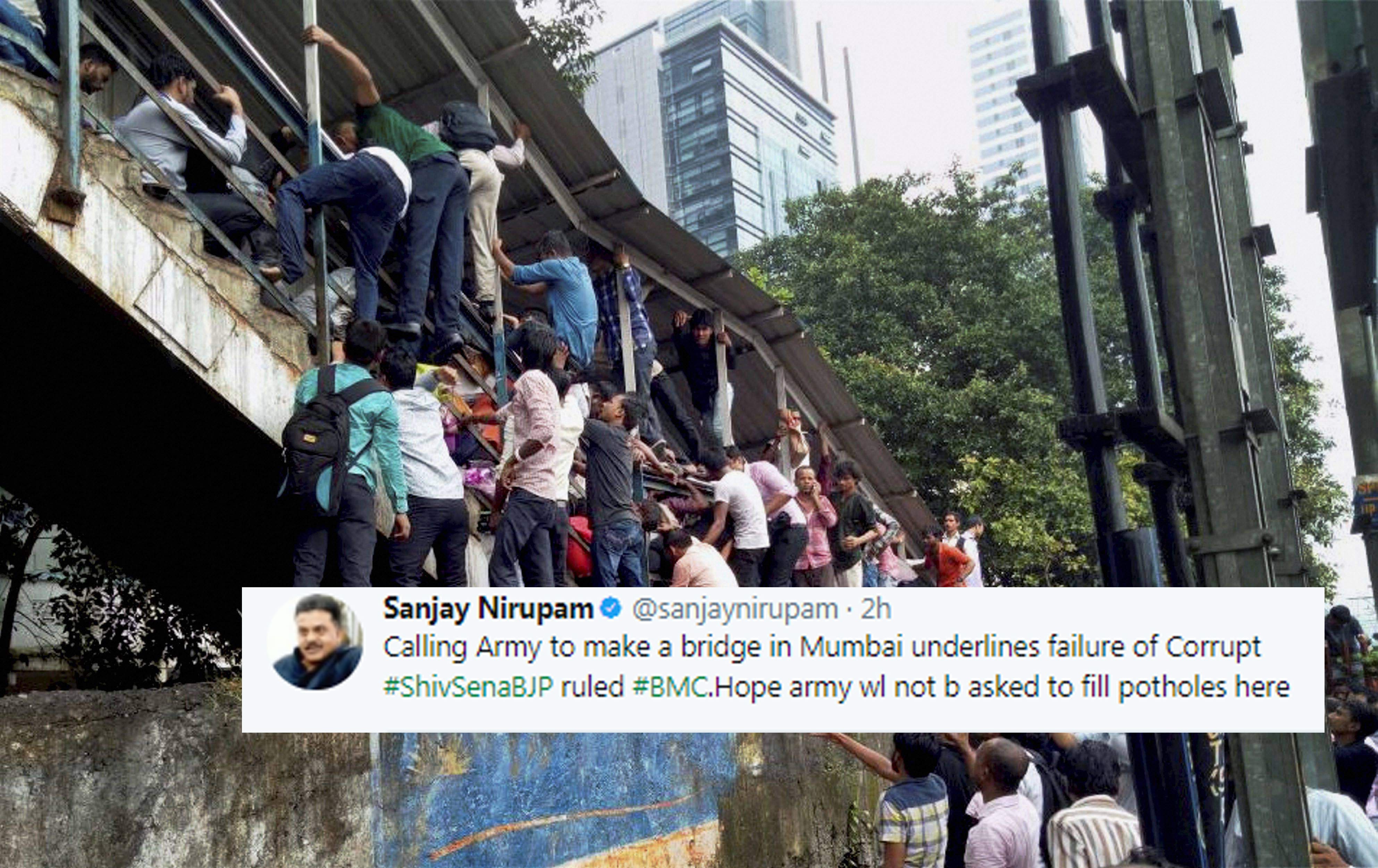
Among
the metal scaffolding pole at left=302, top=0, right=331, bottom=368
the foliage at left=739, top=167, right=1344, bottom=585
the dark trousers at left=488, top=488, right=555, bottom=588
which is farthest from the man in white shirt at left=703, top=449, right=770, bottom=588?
the foliage at left=739, top=167, right=1344, bottom=585

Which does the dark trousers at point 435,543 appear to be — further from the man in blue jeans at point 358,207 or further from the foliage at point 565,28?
the foliage at point 565,28

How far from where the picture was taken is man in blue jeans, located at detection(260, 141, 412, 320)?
5.20 metres

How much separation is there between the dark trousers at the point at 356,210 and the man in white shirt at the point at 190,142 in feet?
0.72

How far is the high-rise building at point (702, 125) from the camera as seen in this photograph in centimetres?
5178

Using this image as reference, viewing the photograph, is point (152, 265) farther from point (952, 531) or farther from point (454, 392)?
point (952, 531)

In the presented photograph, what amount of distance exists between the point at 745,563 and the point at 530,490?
104 inches

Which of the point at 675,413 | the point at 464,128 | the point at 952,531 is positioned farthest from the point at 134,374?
the point at 952,531

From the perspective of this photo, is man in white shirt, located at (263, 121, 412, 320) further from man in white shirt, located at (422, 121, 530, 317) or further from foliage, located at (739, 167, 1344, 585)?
foliage, located at (739, 167, 1344, 585)

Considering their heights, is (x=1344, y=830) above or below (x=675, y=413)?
below

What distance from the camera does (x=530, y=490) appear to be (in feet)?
18.3

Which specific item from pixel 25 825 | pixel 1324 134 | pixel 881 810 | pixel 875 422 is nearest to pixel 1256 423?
pixel 1324 134

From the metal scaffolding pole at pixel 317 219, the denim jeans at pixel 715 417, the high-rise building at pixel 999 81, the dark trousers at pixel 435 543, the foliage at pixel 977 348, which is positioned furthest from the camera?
the high-rise building at pixel 999 81

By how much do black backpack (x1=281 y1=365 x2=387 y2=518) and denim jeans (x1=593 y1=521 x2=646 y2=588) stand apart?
1901 millimetres

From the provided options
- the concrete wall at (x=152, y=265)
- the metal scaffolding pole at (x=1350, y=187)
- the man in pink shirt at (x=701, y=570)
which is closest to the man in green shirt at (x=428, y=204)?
the concrete wall at (x=152, y=265)
